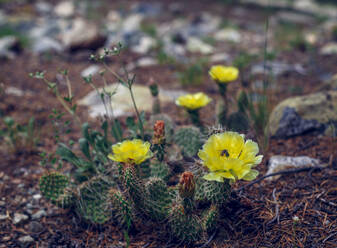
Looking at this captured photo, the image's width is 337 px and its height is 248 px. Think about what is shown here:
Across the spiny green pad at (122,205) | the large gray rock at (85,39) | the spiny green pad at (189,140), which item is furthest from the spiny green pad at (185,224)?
the large gray rock at (85,39)

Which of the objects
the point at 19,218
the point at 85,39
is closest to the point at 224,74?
the point at 19,218

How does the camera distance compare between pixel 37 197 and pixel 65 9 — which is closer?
pixel 37 197

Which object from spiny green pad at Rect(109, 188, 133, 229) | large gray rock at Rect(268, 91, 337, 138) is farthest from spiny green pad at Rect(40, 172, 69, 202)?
large gray rock at Rect(268, 91, 337, 138)

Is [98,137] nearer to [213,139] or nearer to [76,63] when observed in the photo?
[213,139]

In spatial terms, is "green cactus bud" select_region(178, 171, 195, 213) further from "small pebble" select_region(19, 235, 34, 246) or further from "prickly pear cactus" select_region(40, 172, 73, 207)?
"small pebble" select_region(19, 235, 34, 246)

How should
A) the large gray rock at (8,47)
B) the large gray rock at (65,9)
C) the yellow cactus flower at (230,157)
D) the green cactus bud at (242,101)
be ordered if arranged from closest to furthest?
the yellow cactus flower at (230,157) < the green cactus bud at (242,101) < the large gray rock at (8,47) < the large gray rock at (65,9)

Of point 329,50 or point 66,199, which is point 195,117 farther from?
point 329,50

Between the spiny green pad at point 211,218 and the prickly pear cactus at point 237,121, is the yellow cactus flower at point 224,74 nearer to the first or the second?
the prickly pear cactus at point 237,121
